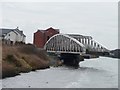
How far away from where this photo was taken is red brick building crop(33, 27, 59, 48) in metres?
157

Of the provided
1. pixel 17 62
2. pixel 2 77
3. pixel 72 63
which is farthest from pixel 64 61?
pixel 2 77

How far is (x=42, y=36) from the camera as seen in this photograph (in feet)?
515

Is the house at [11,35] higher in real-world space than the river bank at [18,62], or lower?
higher

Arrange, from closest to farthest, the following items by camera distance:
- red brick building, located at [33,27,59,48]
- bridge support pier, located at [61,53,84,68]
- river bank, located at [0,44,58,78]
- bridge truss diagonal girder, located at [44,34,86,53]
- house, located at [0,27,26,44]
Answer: river bank, located at [0,44,58,78], house, located at [0,27,26,44], bridge truss diagonal girder, located at [44,34,86,53], bridge support pier, located at [61,53,84,68], red brick building, located at [33,27,59,48]

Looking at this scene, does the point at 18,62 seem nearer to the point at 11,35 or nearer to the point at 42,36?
the point at 11,35

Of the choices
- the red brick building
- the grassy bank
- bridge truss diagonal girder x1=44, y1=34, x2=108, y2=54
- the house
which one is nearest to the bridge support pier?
bridge truss diagonal girder x1=44, y1=34, x2=108, y2=54

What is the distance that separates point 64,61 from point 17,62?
6061 cm

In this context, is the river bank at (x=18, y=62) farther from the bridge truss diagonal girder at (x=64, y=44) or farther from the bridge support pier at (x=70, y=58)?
the bridge support pier at (x=70, y=58)

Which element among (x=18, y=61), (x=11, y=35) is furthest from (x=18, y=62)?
(x=11, y=35)

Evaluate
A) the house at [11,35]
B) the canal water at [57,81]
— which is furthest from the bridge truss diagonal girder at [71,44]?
the canal water at [57,81]

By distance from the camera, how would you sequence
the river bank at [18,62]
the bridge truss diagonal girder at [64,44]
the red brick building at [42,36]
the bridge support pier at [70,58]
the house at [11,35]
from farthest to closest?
the red brick building at [42,36], the bridge support pier at [70,58], the bridge truss diagonal girder at [64,44], the house at [11,35], the river bank at [18,62]

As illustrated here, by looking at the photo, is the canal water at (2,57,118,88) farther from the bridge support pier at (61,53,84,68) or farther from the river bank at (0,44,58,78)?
the bridge support pier at (61,53,84,68)

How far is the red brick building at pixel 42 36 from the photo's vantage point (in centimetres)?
15662

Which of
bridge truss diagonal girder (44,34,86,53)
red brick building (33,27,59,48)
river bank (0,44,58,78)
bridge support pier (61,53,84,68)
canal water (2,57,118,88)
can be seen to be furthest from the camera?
red brick building (33,27,59,48)
